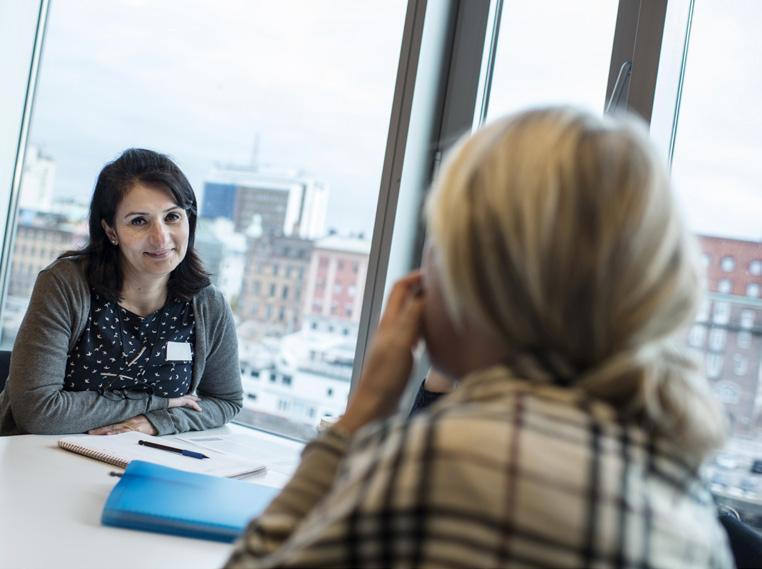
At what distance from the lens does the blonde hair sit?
0.74 m

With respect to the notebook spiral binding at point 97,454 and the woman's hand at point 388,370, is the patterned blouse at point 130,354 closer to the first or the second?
the notebook spiral binding at point 97,454

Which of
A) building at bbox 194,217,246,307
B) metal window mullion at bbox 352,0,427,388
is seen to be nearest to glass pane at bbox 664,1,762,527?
metal window mullion at bbox 352,0,427,388

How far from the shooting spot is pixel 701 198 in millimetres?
2006

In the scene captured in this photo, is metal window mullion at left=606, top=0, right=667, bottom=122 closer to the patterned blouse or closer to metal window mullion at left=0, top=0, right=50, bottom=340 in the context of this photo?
the patterned blouse

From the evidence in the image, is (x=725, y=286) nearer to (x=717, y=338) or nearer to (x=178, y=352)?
(x=717, y=338)

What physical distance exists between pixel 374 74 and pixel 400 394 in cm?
180

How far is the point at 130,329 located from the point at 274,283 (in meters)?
0.59

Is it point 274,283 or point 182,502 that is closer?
point 182,502

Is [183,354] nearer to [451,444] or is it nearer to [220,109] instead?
[220,109]

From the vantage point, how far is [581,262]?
0.74 meters

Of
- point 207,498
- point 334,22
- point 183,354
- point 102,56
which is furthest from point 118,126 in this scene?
→ point 207,498

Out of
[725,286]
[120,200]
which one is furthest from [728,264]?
[120,200]

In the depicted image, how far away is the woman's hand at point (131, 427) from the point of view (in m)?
2.11

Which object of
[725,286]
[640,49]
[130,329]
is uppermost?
[640,49]
